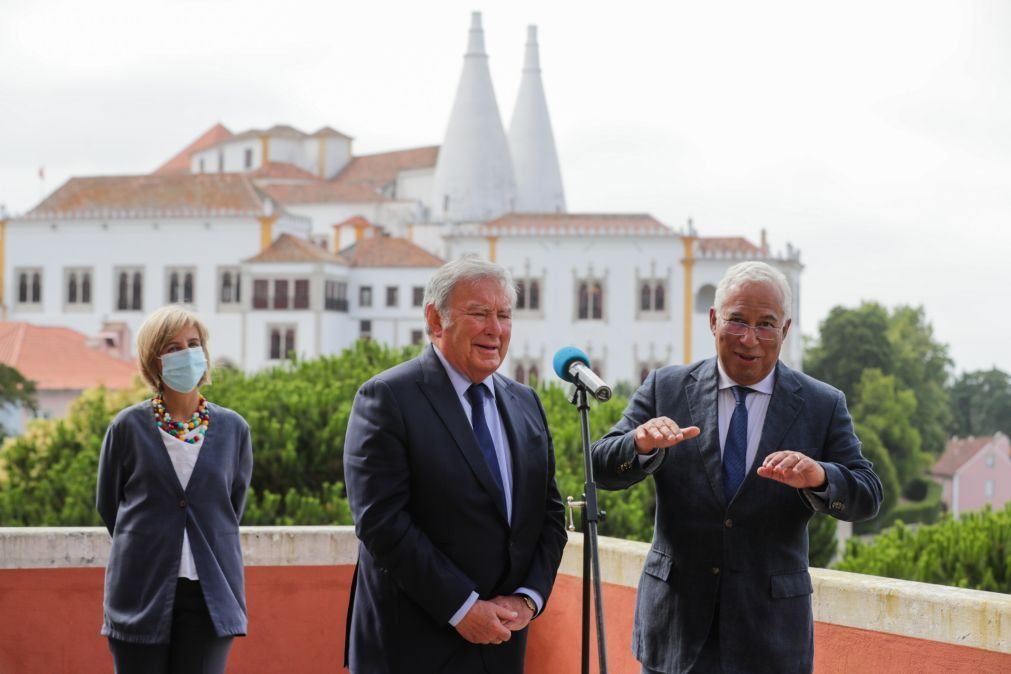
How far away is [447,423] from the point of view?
2891 millimetres

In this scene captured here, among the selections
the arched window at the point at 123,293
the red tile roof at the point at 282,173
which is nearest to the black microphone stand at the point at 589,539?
the arched window at the point at 123,293

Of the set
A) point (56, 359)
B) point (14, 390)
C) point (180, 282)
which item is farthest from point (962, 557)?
point (180, 282)

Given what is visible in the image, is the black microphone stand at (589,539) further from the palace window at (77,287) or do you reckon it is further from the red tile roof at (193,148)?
the red tile roof at (193,148)

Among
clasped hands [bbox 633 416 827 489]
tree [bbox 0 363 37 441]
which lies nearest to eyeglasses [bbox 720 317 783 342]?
clasped hands [bbox 633 416 827 489]

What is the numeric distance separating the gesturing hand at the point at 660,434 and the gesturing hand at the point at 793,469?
0.15 metres

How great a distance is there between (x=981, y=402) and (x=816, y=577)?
66688 mm

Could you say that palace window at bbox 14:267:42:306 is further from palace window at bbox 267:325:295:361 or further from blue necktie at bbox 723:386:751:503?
blue necktie at bbox 723:386:751:503

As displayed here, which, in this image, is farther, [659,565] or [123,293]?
[123,293]

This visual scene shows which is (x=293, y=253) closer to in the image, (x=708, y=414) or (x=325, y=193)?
(x=325, y=193)

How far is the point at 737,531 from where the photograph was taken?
2953mm

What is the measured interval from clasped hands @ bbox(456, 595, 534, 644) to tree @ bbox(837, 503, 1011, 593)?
6.20m

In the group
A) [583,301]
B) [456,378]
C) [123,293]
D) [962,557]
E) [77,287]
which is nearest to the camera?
[456,378]

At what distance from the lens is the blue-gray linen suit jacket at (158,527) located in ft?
10.8

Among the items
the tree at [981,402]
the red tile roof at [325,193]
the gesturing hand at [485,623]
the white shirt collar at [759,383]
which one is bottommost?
the tree at [981,402]
